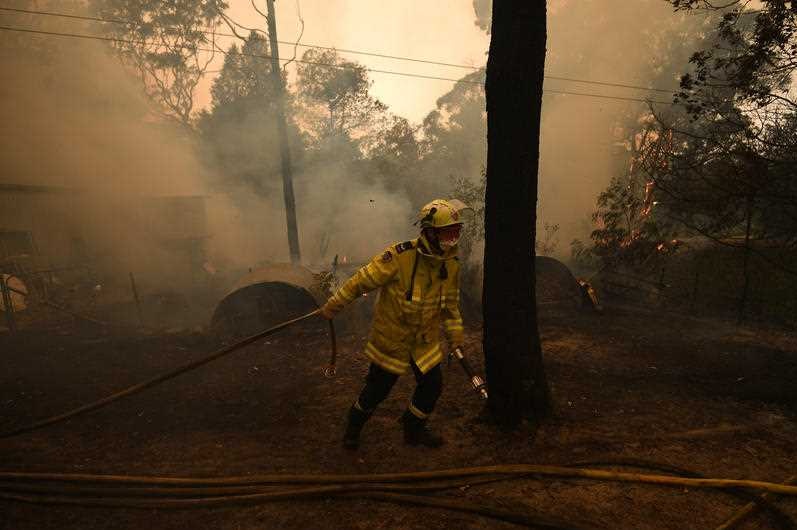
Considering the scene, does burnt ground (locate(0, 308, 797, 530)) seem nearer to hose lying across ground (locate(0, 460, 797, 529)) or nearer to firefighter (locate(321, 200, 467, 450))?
hose lying across ground (locate(0, 460, 797, 529))

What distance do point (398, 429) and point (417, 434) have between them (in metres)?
0.39

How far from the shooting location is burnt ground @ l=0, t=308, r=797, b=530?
3.00 meters

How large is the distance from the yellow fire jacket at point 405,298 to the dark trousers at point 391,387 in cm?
8

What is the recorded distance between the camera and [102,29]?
82.5 ft

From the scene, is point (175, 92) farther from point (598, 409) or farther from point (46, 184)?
point (598, 409)

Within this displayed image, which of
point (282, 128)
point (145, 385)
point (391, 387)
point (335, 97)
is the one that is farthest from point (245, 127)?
point (391, 387)

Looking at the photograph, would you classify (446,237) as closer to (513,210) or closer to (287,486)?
(513,210)

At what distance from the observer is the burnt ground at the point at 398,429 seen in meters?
3.00

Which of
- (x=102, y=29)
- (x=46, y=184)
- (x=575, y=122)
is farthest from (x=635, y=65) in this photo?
(x=102, y=29)

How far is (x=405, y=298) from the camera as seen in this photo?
3.53 metres

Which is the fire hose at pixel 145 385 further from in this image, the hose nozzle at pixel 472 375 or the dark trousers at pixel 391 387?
the hose nozzle at pixel 472 375

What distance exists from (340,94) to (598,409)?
28873 millimetres

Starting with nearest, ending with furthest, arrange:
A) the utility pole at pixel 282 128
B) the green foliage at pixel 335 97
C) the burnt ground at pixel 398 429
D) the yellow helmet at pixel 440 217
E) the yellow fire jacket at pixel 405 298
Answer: the burnt ground at pixel 398 429
the yellow helmet at pixel 440 217
the yellow fire jacket at pixel 405 298
the utility pole at pixel 282 128
the green foliage at pixel 335 97

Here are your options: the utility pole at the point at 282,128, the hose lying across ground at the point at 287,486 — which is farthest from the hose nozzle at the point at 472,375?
the utility pole at the point at 282,128
